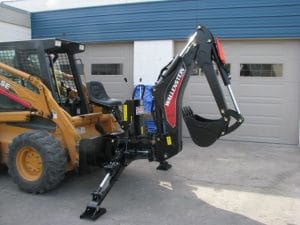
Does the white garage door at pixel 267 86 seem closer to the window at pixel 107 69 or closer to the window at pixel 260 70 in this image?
the window at pixel 260 70

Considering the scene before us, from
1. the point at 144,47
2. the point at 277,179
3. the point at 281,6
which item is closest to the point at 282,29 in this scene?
the point at 281,6

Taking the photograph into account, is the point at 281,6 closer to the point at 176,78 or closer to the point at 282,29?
the point at 282,29

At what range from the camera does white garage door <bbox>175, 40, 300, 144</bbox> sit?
9469 mm

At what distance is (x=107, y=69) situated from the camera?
442 inches

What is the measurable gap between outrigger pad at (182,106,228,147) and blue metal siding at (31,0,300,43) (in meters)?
4.95

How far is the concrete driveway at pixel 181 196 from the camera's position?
488 centimetres

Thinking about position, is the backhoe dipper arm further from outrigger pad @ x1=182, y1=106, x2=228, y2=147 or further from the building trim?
the building trim

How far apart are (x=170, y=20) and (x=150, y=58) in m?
1.08

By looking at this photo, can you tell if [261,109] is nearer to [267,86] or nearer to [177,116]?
[267,86]

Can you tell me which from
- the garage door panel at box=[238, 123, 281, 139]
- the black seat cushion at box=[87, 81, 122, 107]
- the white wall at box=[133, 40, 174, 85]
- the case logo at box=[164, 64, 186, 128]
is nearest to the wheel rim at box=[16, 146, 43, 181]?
the black seat cushion at box=[87, 81, 122, 107]

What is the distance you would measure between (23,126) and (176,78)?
249 centimetres

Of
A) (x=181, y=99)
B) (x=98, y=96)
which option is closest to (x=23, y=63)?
(x=98, y=96)

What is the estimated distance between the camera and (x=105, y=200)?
5477mm

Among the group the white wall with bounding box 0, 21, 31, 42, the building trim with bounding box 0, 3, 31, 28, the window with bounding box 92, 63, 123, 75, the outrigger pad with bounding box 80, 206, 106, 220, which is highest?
the building trim with bounding box 0, 3, 31, 28
